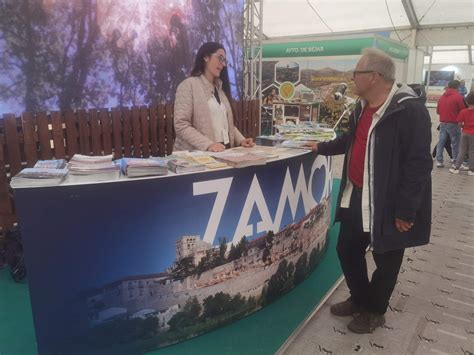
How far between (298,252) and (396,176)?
97cm

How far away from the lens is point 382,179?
1953mm

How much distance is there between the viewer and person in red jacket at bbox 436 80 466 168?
6676 mm

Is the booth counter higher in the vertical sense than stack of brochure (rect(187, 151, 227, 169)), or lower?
lower

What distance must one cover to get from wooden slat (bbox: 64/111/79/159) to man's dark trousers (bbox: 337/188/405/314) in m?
3.44

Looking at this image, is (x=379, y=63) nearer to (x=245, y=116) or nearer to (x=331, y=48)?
(x=245, y=116)

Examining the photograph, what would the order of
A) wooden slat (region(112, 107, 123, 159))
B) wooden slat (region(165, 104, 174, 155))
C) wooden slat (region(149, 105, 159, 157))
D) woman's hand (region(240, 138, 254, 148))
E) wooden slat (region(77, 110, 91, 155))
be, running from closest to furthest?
woman's hand (region(240, 138, 254, 148)) < wooden slat (region(77, 110, 91, 155)) < wooden slat (region(112, 107, 123, 159)) < wooden slat (region(149, 105, 159, 157)) < wooden slat (region(165, 104, 174, 155))

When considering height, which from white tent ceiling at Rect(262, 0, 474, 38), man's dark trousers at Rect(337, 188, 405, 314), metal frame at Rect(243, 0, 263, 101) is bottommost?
man's dark trousers at Rect(337, 188, 405, 314)

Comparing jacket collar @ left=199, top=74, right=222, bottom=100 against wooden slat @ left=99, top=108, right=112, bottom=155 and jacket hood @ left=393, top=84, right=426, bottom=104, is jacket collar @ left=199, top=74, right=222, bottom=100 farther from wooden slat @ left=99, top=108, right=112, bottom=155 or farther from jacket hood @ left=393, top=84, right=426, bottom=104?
wooden slat @ left=99, top=108, right=112, bottom=155

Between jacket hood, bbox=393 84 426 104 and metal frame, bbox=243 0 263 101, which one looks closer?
jacket hood, bbox=393 84 426 104


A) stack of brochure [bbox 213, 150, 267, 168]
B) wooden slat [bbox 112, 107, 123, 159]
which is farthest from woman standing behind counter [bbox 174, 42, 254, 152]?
wooden slat [bbox 112, 107, 123, 159]

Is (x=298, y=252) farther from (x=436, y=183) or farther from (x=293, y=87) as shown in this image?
(x=293, y=87)

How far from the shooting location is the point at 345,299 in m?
2.62

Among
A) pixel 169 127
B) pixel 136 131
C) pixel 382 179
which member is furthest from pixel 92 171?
pixel 169 127

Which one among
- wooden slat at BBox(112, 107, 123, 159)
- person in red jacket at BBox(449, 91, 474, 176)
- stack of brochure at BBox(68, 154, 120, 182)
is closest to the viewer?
stack of brochure at BBox(68, 154, 120, 182)
